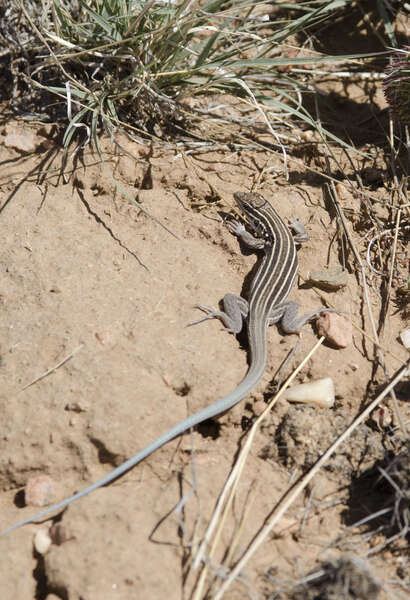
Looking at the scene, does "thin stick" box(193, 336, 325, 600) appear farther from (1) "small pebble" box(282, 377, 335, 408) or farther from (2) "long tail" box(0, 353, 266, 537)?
(2) "long tail" box(0, 353, 266, 537)

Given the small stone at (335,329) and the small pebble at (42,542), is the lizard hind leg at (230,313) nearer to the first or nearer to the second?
the small stone at (335,329)

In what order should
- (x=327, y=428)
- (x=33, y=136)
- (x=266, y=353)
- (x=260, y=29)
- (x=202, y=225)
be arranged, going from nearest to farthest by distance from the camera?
(x=327, y=428) → (x=266, y=353) → (x=202, y=225) → (x=33, y=136) → (x=260, y=29)

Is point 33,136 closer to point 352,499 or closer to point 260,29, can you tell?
point 260,29

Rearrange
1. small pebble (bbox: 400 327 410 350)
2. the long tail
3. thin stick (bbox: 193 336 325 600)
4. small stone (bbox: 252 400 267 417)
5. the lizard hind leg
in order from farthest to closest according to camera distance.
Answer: small pebble (bbox: 400 327 410 350), the lizard hind leg, small stone (bbox: 252 400 267 417), the long tail, thin stick (bbox: 193 336 325 600)

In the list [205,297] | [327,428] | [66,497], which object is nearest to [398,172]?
[205,297]

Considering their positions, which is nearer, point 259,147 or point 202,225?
point 202,225

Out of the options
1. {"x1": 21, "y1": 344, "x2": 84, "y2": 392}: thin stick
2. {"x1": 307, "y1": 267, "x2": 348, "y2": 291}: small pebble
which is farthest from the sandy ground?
{"x1": 307, "y1": 267, "x2": 348, "y2": 291}: small pebble
